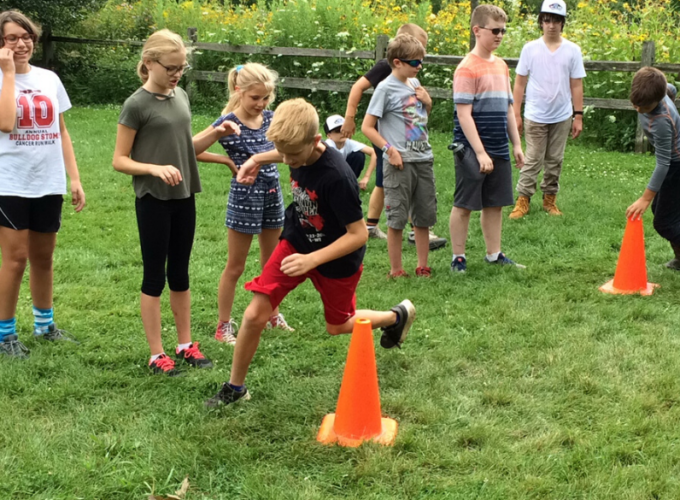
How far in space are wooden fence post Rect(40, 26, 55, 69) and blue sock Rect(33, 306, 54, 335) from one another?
50.6 ft

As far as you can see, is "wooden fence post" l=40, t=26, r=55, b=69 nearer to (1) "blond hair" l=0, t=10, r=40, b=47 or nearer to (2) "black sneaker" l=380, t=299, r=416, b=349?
(1) "blond hair" l=0, t=10, r=40, b=47

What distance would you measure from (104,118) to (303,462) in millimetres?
12875

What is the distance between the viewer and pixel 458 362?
443cm

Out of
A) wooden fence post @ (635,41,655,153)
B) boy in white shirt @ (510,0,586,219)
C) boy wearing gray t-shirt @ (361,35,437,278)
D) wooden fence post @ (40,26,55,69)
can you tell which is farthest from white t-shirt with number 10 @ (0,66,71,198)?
wooden fence post @ (40,26,55,69)

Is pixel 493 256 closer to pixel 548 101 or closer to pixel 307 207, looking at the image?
pixel 548 101

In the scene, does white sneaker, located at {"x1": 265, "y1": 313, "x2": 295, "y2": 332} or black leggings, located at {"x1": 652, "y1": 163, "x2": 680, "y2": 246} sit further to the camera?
black leggings, located at {"x1": 652, "y1": 163, "x2": 680, "y2": 246}

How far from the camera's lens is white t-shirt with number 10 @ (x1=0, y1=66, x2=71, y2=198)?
171 inches

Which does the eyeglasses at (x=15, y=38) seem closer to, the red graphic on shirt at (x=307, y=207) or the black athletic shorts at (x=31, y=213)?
the black athletic shorts at (x=31, y=213)

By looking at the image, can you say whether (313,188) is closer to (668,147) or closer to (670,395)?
(670,395)

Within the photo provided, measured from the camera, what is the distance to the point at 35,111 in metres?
4.40

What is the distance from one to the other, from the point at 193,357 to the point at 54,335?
107 cm

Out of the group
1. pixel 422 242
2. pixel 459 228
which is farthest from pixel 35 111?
pixel 459 228

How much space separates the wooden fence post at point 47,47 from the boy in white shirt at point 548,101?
46.3 ft

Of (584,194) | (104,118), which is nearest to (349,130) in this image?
(584,194)
